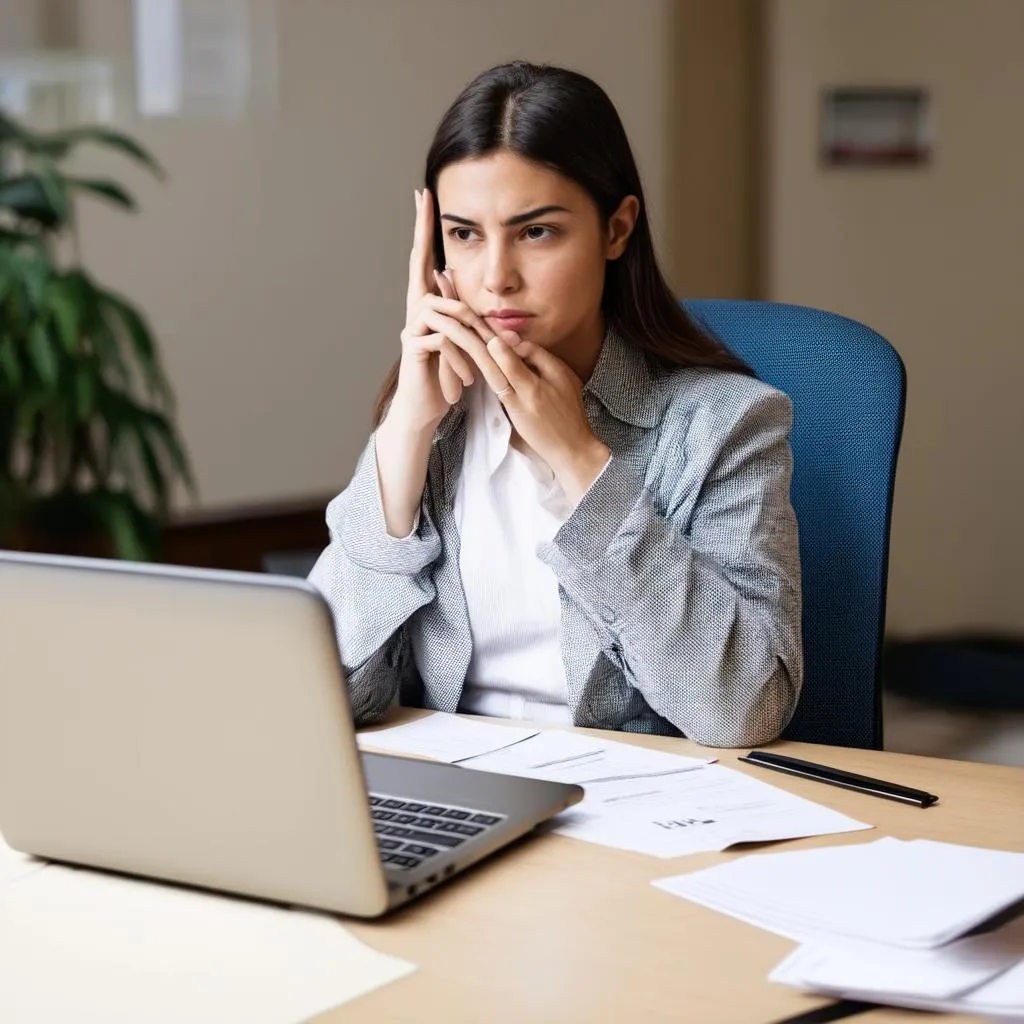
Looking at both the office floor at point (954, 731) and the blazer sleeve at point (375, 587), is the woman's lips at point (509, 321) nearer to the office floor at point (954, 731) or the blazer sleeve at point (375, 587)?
the blazer sleeve at point (375, 587)

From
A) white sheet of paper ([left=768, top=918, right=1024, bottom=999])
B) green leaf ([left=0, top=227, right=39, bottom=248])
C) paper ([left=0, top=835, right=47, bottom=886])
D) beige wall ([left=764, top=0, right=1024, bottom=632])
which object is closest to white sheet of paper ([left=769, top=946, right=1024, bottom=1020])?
white sheet of paper ([left=768, top=918, right=1024, bottom=999])

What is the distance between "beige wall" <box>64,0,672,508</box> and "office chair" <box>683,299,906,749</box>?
2075 millimetres

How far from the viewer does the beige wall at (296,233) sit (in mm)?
3326

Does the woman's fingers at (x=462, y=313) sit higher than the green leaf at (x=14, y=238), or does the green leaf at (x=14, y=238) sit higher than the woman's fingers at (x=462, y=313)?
the green leaf at (x=14, y=238)

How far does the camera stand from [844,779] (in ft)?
3.69

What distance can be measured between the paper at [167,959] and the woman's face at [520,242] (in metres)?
0.68

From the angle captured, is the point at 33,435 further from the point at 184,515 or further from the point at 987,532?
the point at 987,532

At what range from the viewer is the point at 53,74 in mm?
3166

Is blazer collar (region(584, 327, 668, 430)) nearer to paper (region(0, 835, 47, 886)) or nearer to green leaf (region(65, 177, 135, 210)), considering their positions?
paper (region(0, 835, 47, 886))

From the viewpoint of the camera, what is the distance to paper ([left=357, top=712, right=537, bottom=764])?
4.08ft

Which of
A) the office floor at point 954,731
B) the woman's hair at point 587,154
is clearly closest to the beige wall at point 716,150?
the office floor at point 954,731

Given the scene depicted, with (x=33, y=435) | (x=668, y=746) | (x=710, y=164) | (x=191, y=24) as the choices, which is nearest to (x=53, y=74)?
(x=191, y=24)

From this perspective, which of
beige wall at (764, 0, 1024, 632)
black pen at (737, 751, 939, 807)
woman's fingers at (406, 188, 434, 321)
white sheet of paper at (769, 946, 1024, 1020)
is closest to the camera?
white sheet of paper at (769, 946, 1024, 1020)

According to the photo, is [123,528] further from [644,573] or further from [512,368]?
[644,573]
